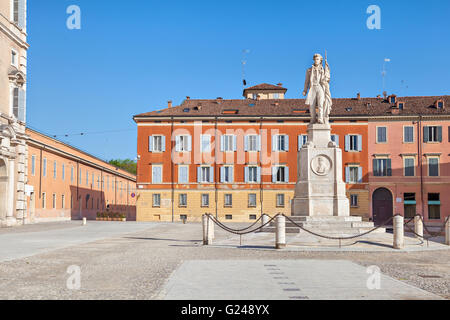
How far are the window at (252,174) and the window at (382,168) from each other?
Answer: 434 inches

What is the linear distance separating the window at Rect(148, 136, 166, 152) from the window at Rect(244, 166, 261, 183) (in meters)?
8.25

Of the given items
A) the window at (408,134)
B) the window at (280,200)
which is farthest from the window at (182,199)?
the window at (408,134)

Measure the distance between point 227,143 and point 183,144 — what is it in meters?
4.23

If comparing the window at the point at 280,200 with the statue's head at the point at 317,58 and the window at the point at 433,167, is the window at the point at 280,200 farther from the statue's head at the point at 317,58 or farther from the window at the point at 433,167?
the statue's head at the point at 317,58

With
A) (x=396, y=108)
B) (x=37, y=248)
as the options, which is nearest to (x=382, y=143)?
(x=396, y=108)

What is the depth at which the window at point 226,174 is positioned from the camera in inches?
1944

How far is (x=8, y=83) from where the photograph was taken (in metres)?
32.9

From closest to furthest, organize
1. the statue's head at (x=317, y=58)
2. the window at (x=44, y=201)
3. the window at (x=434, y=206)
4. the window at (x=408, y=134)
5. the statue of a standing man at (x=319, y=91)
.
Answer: the statue of a standing man at (x=319, y=91) → the statue's head at (x=317, y=58) → the window at (x=44, y=201) → the window at (x=434, y=206) → the window at (x=408, y=134)

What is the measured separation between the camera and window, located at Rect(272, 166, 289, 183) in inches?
1937

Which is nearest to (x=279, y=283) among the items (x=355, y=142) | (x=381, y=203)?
(x=381, y=203)

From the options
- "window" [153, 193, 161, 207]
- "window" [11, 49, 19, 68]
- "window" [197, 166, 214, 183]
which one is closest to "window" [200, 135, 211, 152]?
"window" [197, 166, 214, 183]

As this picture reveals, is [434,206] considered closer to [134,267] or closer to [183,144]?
[183,144]
